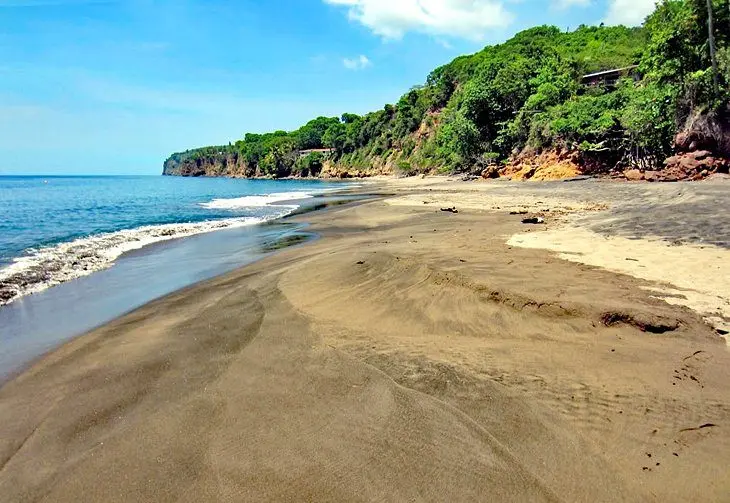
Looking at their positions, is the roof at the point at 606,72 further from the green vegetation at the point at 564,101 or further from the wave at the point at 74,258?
the wave at the point at 74,258

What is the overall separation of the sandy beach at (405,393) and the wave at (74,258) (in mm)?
4210

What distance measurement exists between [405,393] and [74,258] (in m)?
12.6

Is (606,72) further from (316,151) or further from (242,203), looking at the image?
(316,151)

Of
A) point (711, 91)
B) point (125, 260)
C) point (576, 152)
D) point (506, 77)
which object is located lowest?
point (125, 260)

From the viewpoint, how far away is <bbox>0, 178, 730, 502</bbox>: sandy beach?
8.84 feet

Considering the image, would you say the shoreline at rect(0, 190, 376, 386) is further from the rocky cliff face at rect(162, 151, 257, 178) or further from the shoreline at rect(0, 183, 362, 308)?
the rocky cliff face at rect(162, 151, 257, 178)

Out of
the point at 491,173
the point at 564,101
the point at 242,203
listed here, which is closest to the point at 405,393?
the point at 242,203

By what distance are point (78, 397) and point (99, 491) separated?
183 centimetres

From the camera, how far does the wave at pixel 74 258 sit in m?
9.30

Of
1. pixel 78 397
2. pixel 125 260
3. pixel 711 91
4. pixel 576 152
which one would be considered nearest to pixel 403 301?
pixel 78 397

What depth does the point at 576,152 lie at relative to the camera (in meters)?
33.8

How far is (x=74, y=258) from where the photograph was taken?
1212cm

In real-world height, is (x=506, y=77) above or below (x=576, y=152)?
above

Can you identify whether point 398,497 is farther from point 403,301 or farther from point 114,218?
point 114,218
